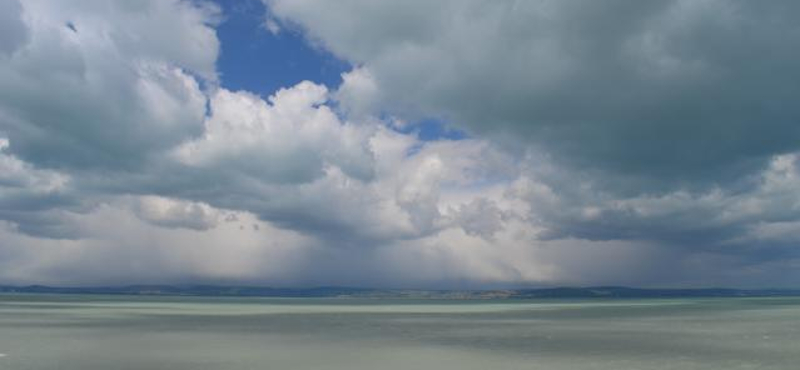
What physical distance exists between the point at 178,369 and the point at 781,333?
62.8m

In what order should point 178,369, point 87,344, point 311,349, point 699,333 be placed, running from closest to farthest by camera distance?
point 178,369 → point 311,349 → point 87,344 → point 699,333

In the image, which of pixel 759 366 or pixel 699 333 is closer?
pixel 759 366

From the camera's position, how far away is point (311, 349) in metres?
49.0

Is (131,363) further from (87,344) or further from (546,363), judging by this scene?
(546,363)

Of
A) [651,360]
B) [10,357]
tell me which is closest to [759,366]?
[651,360]

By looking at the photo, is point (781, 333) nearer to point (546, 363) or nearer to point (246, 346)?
point (546, 363)

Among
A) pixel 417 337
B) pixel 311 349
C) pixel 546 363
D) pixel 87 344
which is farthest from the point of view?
pixel 417 337

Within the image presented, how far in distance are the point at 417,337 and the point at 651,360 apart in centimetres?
2591

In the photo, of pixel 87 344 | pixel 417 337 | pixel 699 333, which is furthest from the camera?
pixel 699 333

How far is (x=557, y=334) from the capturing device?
64.6 meters

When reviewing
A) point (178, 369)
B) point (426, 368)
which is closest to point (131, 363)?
point (178, 369)

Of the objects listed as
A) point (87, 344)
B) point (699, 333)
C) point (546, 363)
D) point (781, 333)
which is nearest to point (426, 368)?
point (546, 363)

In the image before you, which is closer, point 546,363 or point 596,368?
point 596,368

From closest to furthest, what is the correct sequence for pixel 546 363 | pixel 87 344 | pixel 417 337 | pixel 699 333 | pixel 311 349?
pixel 546 363 → pixel 311 349 → pixel 87 344 → pixel 417 337 → pixel 699 333
